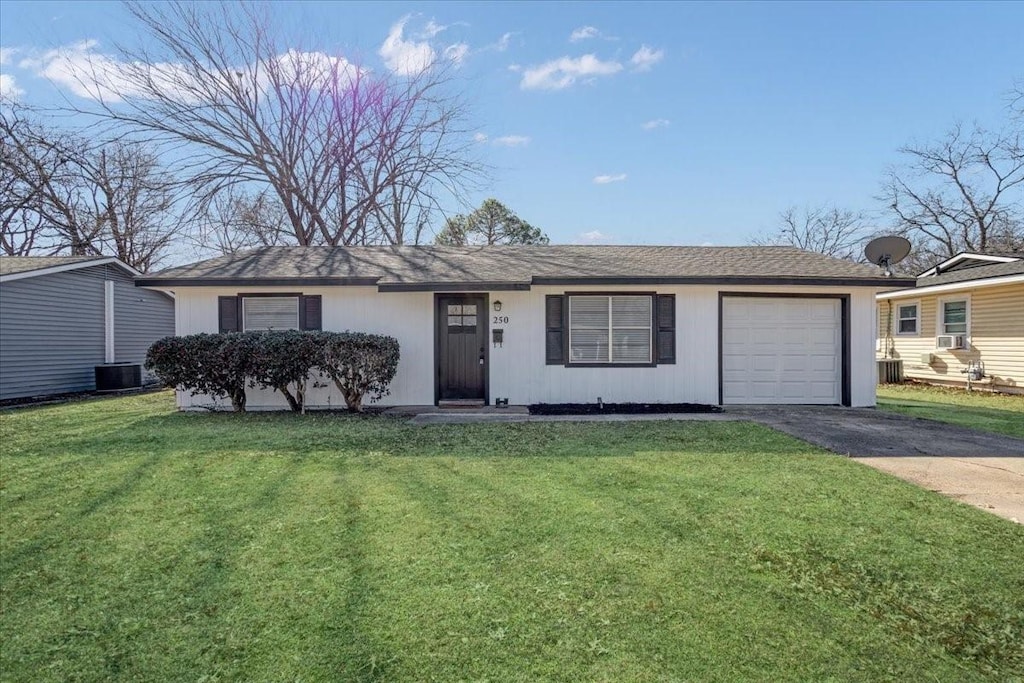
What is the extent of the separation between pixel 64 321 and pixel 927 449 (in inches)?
658

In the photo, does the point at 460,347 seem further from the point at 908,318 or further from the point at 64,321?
the point at 908,318

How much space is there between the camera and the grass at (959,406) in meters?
7.85

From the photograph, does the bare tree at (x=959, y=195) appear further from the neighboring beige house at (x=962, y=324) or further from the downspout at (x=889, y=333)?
the neighboring beige house at (x=962, y=324)

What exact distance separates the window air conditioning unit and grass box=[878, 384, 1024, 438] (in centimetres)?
109

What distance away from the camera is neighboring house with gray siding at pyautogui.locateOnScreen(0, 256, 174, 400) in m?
11.4

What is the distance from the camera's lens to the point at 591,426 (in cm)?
731

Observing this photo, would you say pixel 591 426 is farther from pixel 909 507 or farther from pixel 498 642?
pixel 498 642

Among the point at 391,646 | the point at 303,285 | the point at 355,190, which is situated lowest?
the point at 391,646

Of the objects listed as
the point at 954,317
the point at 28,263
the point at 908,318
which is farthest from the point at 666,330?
the point at 28,263

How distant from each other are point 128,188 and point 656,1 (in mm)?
22268

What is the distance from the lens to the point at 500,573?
2932 millimetres

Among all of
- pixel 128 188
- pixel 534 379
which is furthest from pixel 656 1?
pixel 128 188

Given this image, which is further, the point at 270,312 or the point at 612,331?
the point at 270,312

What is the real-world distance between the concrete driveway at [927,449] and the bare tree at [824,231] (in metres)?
27.7
